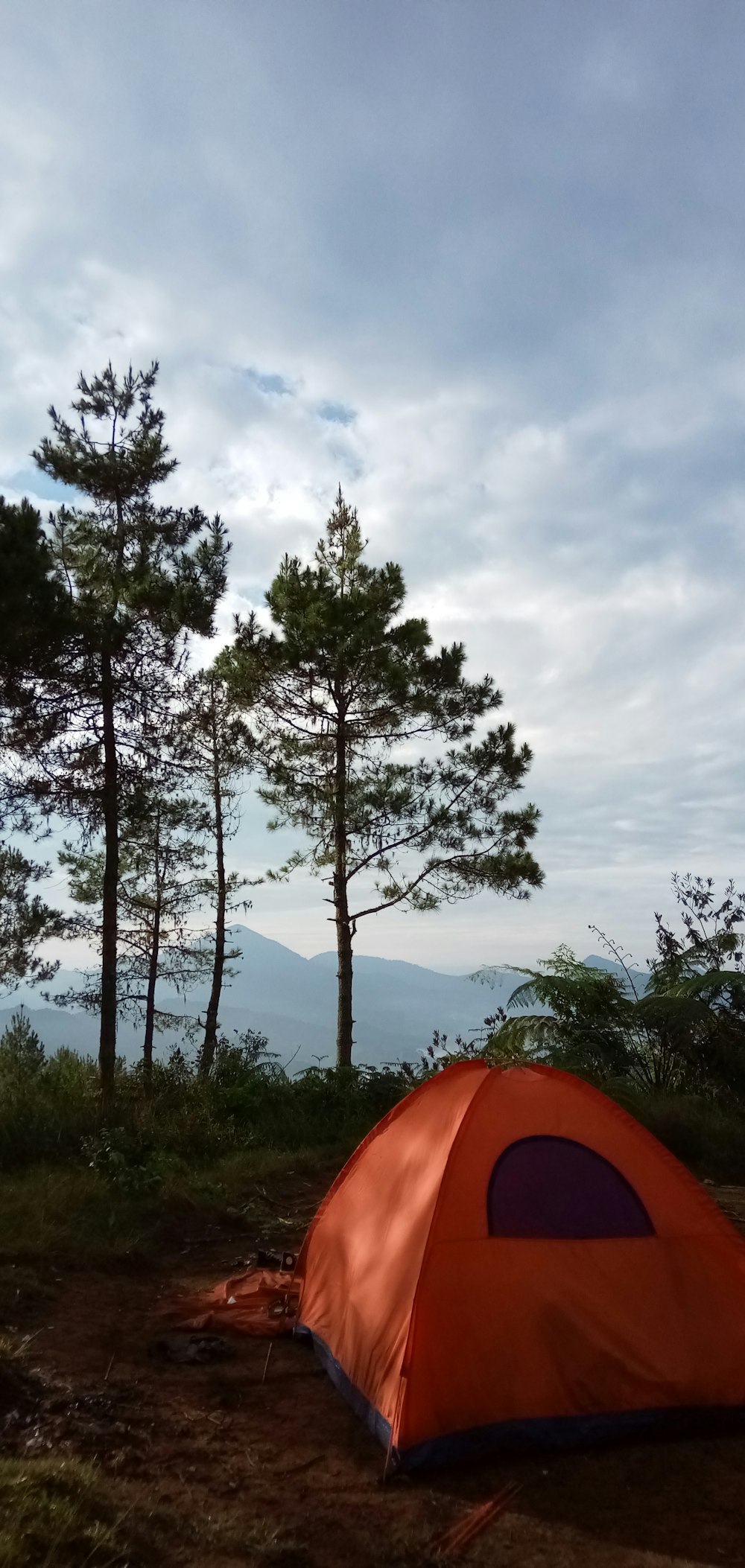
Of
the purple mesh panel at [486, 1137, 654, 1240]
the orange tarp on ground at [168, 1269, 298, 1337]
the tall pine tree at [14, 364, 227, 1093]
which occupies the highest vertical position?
the tall pine tree at [14, 364, 227, 1093]

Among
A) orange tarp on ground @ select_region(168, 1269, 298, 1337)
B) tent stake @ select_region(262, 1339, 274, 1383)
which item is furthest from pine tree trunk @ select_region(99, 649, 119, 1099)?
tent stake @ select_region(262, 1339, 274, 1383)

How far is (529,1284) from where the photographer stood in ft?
13.8

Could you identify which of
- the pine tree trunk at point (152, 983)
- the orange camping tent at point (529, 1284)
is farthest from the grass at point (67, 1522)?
the pine tree trunk at point (152, 983)

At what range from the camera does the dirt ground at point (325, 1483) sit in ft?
10.6

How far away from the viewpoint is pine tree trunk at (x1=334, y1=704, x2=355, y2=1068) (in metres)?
15.5

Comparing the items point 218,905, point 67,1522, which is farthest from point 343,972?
point 67,1522

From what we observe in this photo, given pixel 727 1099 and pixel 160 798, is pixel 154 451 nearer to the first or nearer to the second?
pixel 160 798

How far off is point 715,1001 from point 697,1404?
27.3ft

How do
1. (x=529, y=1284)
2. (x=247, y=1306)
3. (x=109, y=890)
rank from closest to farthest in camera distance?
(x=529, y=1284)
(x=247, y=1306)
(x=109, y=890)

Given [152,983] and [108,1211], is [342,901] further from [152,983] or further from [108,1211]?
[108,1211]

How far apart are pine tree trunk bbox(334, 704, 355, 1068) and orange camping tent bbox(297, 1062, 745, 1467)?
10382 mm

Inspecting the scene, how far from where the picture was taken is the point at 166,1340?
5.16 m

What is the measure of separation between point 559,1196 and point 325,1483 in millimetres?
1667

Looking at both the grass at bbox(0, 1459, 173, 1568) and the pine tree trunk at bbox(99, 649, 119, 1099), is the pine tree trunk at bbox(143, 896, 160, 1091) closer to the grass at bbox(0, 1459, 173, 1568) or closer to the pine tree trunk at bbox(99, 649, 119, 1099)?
the pine tree trunk at bbox(99, 649, 119, 1099)
